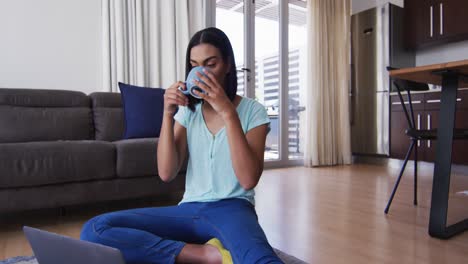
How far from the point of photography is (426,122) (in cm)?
364

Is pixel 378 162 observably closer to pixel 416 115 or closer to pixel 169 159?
pixel 416 115

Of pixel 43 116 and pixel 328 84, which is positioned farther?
pixel 328 84

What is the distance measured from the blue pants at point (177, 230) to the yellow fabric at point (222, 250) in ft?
0.05

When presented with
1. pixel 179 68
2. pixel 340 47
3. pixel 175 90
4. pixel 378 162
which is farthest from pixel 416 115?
pixel 175 90

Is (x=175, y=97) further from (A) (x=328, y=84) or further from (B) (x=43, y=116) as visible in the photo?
(A) (x=328, y=84)

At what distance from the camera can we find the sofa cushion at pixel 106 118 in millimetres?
2381

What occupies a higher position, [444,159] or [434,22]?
[434,22]

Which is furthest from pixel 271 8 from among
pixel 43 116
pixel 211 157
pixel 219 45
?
pixel 211 157

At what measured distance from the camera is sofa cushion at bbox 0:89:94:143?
210cm

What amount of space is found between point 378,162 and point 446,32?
5.39 ft

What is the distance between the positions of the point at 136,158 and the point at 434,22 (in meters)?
3.68

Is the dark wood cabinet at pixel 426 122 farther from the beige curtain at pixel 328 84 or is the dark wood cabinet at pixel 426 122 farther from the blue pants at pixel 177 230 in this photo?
the blue pants at pixel 177 230

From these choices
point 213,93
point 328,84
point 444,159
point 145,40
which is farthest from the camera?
point 328,84

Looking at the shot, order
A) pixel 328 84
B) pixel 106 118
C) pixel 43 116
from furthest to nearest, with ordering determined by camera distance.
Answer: pixel 328 84, pixel 106 118, pixel 43 116
